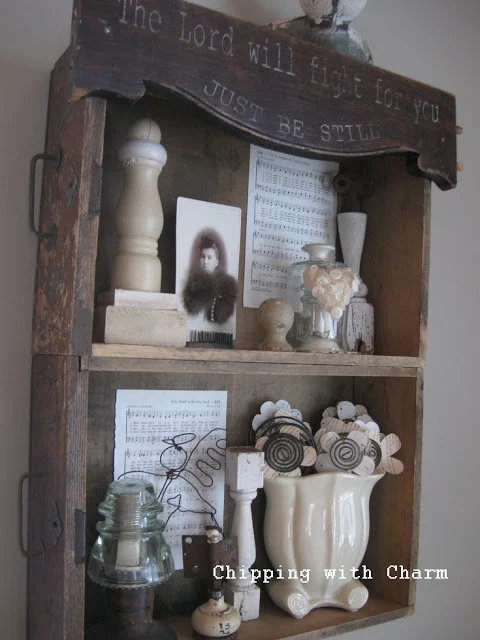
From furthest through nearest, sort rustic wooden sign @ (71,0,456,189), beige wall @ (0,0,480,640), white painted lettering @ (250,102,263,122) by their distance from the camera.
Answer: beige wall @ (0,0,480,640), white painted lettering @ (250,102,263,122), rustic wooden sign @ (71,0,456,189)

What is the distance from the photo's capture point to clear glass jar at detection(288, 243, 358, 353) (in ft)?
3.26

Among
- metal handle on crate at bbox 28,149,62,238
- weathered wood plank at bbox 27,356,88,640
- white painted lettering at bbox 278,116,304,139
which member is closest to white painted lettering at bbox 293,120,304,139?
white painted lettering at bbox 278,116,304,139

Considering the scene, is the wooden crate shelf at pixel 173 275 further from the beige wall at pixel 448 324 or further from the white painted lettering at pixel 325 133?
the beige wall at pixel 448 324

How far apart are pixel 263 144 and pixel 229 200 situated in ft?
0.66

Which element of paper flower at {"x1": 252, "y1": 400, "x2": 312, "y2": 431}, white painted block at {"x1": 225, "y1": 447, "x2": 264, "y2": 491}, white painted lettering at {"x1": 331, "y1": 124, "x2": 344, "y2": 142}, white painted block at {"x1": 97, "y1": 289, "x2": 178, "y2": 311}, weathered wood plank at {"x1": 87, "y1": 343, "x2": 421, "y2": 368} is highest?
white painted lettering at {"x1": 331, "y1": 124, "x2": 344, "y2": 142}

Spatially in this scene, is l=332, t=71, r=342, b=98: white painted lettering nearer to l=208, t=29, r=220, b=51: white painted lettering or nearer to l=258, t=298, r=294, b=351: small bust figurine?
l=208, t=29, r=220, b=51: white painted lettering

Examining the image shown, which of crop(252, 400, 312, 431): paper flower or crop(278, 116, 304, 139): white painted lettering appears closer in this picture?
crop(278, 116, 304, 139): white painted lettering

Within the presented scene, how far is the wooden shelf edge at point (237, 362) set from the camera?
78 centimetres

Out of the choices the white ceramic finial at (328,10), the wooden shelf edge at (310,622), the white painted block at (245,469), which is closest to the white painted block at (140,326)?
the white painted block at (245,469)

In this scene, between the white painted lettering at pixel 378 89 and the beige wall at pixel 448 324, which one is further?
the beige wall at pixel 448 324

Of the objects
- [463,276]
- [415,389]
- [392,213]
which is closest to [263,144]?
[392,213]

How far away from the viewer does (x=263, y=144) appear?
90 cm

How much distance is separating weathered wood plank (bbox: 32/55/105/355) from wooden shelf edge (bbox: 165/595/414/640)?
19.7 inches

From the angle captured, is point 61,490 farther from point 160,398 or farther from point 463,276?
point 463,276
